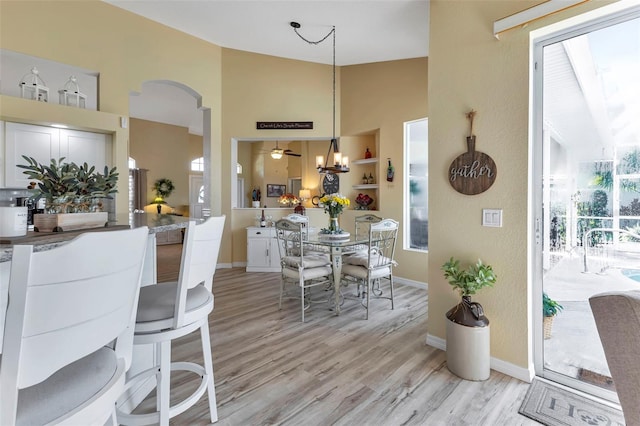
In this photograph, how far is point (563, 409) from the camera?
1.73m

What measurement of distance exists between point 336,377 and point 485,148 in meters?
1.99

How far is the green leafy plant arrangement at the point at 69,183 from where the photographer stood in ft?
4.46

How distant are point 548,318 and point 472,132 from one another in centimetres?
147

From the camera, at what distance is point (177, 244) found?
882 cm

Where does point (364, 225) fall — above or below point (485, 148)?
below

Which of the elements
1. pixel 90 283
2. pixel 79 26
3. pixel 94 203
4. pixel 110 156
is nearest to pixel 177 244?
pixel 110 156

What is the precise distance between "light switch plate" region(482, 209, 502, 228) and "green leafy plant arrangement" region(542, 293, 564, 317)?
61 cm

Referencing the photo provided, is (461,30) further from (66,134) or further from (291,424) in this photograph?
(66,134)

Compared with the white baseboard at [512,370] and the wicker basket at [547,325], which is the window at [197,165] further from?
the wicker basket at [547,325]

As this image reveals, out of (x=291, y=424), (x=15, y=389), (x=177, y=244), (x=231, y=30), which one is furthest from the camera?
(x=177, y=244)

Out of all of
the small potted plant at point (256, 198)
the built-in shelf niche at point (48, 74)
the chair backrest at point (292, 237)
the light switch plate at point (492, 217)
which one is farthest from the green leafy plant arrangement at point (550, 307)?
the built-in shelf niche at point (48, 74)

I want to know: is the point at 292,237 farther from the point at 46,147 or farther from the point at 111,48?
the point at 111,48

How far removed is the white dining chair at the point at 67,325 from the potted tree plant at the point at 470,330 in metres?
2.01

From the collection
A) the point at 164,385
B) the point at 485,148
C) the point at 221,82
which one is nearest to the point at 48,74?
the point at 221,82
